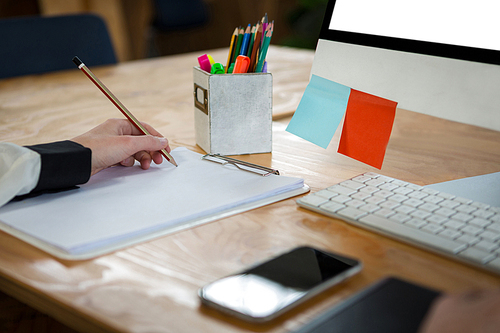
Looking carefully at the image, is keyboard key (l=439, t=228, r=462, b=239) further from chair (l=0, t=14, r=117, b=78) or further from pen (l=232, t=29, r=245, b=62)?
chair (l=0, t=14, r=117, b=78)

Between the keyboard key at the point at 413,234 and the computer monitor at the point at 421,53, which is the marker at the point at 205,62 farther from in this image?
the keyboard key at the point at 413,234

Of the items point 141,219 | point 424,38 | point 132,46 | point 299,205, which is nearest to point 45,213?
point 141,219

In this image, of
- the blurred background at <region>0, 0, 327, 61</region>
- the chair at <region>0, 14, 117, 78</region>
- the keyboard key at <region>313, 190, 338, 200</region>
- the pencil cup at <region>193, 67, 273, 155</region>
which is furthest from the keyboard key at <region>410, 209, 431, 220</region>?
the blurred background at <region>0, 0, 327, 61</region>

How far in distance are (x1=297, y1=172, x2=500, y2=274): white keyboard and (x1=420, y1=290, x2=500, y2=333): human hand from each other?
0.38ft

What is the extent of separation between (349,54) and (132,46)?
10.7 feet

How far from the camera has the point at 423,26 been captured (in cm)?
67

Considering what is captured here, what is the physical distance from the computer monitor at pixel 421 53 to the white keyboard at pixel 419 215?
14 cm

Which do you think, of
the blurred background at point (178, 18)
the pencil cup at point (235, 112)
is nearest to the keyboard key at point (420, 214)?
the pencil cup at point (235, 112)

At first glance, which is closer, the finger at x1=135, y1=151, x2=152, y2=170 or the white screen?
the white screen

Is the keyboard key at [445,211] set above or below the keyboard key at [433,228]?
above

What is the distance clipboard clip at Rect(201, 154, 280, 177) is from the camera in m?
0.68

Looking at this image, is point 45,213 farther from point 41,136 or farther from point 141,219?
point 41,136

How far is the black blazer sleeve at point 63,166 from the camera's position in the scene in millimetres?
596

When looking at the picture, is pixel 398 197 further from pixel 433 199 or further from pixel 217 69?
pixel 217 69
